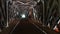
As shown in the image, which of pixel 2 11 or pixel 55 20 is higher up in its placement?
pixel 2 11

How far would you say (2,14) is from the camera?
5.67 meters

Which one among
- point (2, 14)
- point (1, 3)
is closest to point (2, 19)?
point (2, 14)

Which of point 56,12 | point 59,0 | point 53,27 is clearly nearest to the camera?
point 59,0

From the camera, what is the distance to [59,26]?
5.60 meters

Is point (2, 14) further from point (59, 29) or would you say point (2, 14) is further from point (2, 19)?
point (59, 29)

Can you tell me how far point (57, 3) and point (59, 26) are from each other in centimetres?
94

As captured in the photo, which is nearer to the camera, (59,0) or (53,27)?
(59,0)

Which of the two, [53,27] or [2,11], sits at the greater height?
[2,11]

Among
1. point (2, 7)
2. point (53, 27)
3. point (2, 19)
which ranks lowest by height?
point (53, 27)

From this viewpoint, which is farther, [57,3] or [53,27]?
[53,27]

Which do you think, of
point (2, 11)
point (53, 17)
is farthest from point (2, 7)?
point (53, 17)

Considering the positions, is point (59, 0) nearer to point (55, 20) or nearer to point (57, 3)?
point (57, 3)

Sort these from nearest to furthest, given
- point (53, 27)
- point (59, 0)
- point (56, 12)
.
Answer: point (59, 0) < point (56, 12) < point (53, 27)

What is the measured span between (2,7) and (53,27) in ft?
7.31
